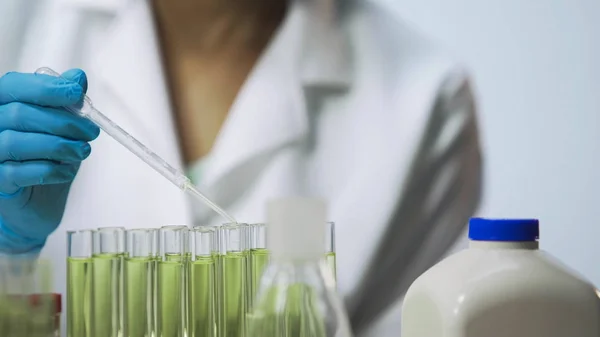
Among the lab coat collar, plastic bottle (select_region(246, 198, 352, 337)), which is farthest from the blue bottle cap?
the lab coat collar

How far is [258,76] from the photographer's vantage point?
1.35 meters

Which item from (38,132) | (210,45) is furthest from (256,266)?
(210,45)

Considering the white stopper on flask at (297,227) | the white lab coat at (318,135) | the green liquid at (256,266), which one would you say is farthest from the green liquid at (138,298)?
the white lab coat at (318,135)

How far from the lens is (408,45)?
1357mm

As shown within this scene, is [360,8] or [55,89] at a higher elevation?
[360,8]

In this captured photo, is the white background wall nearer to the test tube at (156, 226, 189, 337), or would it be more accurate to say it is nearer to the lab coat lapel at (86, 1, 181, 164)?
the lab coat lapel at (86, 1, 181, 164)

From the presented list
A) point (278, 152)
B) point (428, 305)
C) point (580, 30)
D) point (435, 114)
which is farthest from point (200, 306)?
point (580, 30)

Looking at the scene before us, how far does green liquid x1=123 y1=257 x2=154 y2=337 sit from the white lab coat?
547 millimetres

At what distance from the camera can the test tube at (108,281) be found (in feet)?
2.35

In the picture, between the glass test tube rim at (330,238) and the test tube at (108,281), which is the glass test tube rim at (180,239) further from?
the glass test tube rim at (330,238)

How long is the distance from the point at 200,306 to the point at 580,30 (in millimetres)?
879

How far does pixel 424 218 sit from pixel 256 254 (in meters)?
0.62

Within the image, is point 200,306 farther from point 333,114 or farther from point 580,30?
point 580,30

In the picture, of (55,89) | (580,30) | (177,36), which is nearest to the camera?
(55,89)
